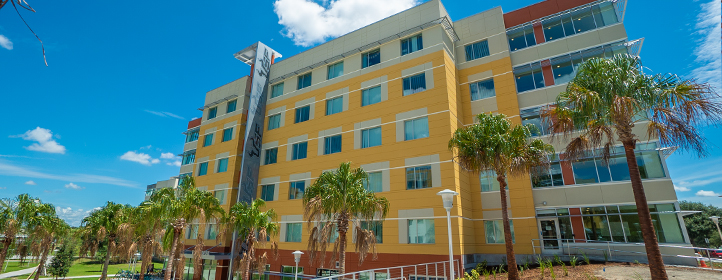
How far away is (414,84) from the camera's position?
28.8m

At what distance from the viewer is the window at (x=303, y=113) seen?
35.0 metres

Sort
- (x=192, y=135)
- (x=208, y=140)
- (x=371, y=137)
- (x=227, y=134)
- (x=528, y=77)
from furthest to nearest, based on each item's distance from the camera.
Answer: (x=192, y=135) → (x=208, y=140) → (x=227, y=134) → (x=371, y=137) → (x=528, y=77)

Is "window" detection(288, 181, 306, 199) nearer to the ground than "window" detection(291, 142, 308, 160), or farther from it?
nearer to the ground

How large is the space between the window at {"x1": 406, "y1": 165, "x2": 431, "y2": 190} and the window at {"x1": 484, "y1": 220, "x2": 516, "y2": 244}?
5.84m

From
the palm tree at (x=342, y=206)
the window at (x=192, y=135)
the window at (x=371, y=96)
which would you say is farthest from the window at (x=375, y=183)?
the window at (x=192, y=135)

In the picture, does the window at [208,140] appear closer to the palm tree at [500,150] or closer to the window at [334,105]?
the window at [334,105]

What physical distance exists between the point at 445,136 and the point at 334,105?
40.4ft

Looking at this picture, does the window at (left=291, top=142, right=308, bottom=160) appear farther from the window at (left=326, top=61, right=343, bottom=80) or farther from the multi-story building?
the window at (left=326, top=61, right=343, bottom=80)

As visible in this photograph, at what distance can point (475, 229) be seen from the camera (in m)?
26.4

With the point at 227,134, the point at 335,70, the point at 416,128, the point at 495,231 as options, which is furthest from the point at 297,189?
the point at 495,231

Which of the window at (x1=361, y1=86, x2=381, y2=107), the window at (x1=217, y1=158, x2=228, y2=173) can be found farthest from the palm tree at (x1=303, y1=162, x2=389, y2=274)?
the window at (x1=217, y1=158, x2=228, y2=173)

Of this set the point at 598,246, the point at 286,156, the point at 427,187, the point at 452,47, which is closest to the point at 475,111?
the point at 452,47

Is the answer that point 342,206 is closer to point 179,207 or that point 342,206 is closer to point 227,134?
point 179,207

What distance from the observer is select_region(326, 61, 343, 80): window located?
3431 centimetres
